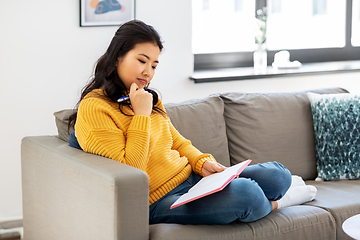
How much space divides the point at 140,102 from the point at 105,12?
3.38ft

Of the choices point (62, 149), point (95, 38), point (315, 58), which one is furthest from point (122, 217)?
point (315, 58)

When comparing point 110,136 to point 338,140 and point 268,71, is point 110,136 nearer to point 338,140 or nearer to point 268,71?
point 338,140

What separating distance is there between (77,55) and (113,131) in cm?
102

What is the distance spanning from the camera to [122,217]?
1.36 meters

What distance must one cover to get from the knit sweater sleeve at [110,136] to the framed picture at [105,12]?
0.99 metres

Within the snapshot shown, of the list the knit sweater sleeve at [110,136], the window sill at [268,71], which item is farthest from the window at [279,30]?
the knit sweater sleeve at [110,136]

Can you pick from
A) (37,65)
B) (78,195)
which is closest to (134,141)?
(78,195)

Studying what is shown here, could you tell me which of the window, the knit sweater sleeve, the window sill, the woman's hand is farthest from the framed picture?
the woman's hand

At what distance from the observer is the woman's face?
163cm

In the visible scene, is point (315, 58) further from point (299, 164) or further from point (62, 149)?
point (62, 149)

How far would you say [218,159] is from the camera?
2.09 m

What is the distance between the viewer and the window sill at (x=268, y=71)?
2736 mm

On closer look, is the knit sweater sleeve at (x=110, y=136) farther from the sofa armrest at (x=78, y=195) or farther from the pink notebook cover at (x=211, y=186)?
the pink notebook cover at (x=211, y=186)

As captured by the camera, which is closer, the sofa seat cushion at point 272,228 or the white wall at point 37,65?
the sofa seat cushion at point 272,228
